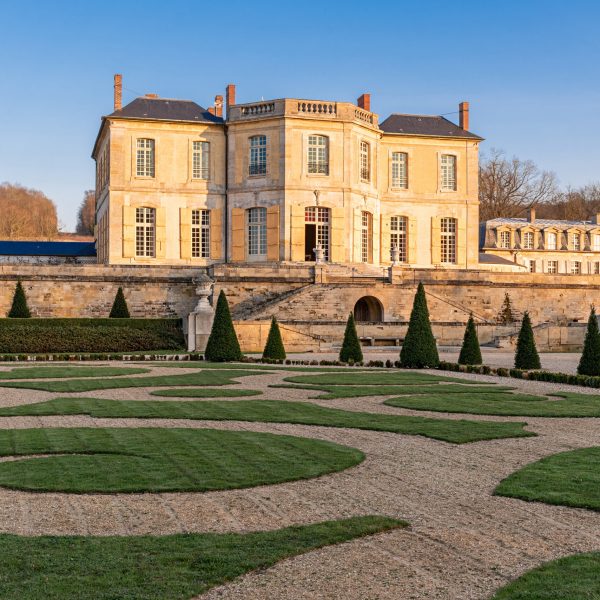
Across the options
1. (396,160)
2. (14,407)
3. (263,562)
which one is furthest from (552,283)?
(263,562)

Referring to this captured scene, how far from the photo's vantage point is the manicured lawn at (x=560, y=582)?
5.08 m

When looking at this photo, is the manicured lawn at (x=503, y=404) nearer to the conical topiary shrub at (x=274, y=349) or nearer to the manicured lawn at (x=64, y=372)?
the manicured lawn at (x=64, y=372)

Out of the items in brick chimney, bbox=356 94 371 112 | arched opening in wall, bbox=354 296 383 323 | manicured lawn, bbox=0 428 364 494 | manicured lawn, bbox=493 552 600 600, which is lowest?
manicured lawn, bbox=493 552 600 600

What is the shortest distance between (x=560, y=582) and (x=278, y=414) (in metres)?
7.40

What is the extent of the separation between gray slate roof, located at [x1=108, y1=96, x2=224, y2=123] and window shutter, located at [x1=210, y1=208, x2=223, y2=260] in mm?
4052

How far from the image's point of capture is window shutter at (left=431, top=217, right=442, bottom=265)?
41.5m

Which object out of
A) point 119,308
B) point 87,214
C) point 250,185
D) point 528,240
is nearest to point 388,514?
point 119,308

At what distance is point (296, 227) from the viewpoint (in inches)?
1494

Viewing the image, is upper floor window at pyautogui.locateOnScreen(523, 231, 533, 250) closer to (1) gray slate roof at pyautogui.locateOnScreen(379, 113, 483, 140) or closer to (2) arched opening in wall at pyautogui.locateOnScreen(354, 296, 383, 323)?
(1) gray slate roof at pyautogui.locateOnScreen(379, 113, 483, 140)

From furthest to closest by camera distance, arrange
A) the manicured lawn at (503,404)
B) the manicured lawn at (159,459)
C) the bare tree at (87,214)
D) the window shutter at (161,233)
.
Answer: the bare tree at (87,214)
the window shutter at (161,233)
the manicured lawn at (503,404)
the manicured lawn at (159,459)

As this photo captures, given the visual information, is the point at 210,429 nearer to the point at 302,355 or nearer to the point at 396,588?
the point at 396,588

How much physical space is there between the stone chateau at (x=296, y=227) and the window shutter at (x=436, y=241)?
5 centimetres

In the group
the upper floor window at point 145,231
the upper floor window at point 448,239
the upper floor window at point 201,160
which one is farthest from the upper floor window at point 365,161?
the upper floor window at point 145,231

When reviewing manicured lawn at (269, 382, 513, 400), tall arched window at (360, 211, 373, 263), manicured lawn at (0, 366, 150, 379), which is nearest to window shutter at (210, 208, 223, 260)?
tall arched window at (360, 211, 373, 263)
